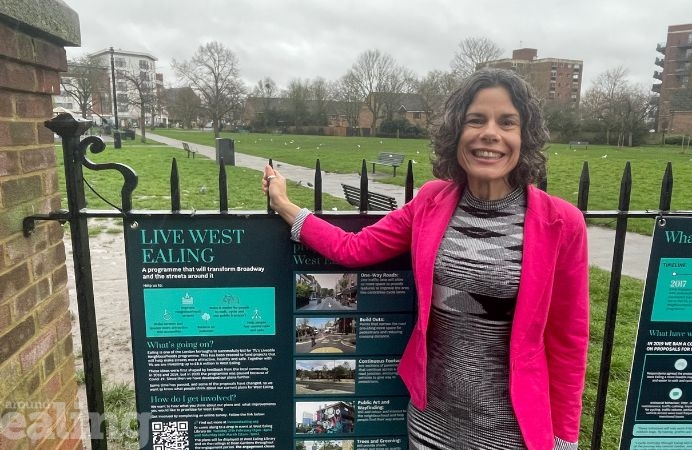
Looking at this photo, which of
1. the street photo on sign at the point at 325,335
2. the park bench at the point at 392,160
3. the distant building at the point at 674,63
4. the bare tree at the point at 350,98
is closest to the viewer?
the street photo on sign at the point at 325,335

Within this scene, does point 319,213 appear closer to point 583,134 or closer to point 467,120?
point 467,120

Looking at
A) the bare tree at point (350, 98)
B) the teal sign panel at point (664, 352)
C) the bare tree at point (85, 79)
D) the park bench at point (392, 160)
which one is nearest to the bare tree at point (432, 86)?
the bare tree at point (350, 98)

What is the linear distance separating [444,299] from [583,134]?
52448mm

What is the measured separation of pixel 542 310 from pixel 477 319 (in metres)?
0.22

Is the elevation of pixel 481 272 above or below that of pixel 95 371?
above

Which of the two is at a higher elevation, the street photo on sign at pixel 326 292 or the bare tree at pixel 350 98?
the bare tree at pixel 350 98

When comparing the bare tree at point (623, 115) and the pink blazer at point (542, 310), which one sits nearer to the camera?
the pink blazer at point (542, 310)

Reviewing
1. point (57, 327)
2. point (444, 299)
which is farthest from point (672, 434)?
point (57, 327)

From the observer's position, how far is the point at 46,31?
1.95 metres

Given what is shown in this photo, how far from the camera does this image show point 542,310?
1.78 meters

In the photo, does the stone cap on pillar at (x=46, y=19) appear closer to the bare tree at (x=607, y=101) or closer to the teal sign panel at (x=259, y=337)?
the teal sign panel at (x=259, y=337)

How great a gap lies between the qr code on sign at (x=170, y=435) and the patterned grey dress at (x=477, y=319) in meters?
1.15

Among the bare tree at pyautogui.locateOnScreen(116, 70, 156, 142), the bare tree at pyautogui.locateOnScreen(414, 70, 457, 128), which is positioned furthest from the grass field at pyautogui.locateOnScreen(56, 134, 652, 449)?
the bare tree at pyautogui.locateOnScreen(414, 70, 457, 128)

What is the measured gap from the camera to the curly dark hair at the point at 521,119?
1.81 m
